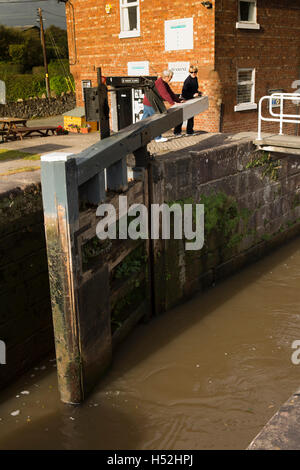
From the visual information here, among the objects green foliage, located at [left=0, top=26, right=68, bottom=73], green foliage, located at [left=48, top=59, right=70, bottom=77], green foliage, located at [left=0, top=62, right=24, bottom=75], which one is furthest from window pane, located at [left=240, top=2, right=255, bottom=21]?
green foliage, located at [left=0, top=26, right=68, bottom=73]

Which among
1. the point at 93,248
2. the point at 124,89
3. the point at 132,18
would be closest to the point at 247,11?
the point at 132,18

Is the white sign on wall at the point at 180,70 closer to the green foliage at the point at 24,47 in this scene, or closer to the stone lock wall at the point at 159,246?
the stone lock wall at the point at 159,246

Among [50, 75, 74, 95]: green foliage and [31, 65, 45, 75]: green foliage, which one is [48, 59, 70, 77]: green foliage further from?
[50, 75, 74, 95]: green foliage

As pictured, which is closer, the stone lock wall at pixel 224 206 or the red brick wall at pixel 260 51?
the stone lock wall at pixel 224 206

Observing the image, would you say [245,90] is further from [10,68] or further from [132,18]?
[10,68]

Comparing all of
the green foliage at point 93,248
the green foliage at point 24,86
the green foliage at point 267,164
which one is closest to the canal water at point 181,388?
the green foliage at point 93,248

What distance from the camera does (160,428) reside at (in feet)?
22.0

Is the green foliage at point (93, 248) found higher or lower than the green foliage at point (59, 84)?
lower

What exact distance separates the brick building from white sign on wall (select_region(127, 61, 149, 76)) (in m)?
0.03

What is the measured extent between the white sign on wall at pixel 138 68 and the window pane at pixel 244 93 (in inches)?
124

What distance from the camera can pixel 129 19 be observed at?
1680 centimetres

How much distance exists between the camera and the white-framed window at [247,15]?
15.3 metres
